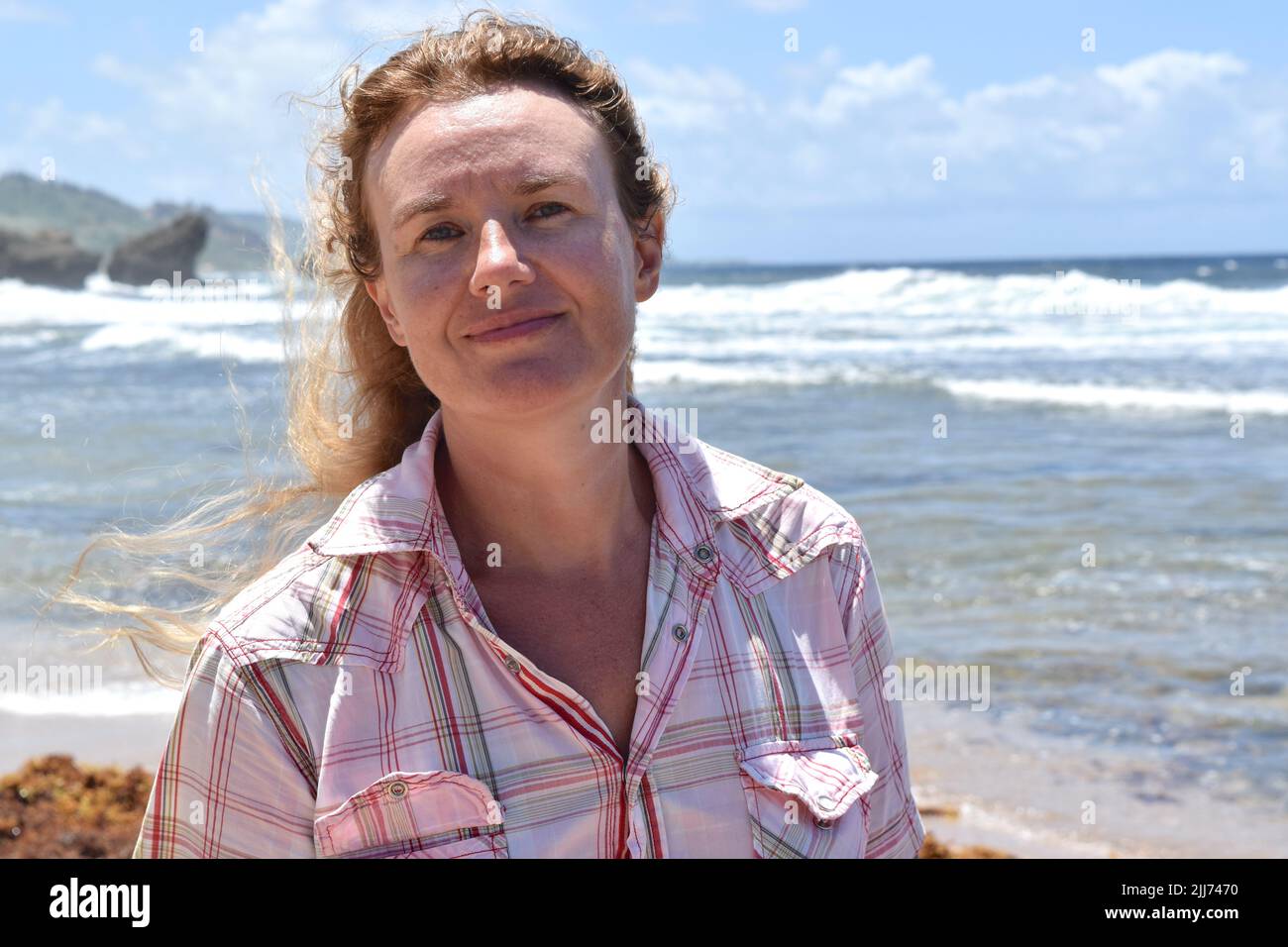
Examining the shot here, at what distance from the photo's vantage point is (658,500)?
94.2 inches

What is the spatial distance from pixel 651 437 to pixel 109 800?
354cm

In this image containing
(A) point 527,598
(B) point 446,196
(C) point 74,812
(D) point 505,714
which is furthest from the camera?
(C) point 74,812

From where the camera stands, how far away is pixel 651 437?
2496 millimetres

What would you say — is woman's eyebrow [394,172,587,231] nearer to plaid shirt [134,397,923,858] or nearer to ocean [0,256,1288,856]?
plaid shirt [134,397,923,858]

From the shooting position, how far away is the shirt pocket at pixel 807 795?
205 centimetres

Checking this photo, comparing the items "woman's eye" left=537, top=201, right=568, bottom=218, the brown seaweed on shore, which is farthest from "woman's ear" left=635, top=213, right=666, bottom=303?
the brown seaweed on shore

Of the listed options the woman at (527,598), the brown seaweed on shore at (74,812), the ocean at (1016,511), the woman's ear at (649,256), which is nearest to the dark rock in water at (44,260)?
the ocean at (1016,511)

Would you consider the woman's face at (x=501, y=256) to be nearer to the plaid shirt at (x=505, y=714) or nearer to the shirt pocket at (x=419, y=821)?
the plaid shirt at (x=505, y=714)

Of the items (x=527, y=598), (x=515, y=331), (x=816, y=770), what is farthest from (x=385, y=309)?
(x=816, y=770)

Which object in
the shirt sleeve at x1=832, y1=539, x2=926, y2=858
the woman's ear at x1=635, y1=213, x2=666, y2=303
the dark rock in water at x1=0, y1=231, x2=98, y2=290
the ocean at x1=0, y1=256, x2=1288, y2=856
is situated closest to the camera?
the shirt sleeve at x1=832, y1=539, x2=926, y2=858

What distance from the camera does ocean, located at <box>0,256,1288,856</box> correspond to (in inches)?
213

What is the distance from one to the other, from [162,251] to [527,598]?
7331 cm

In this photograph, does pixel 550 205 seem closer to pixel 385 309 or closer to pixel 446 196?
pixel 446 196
